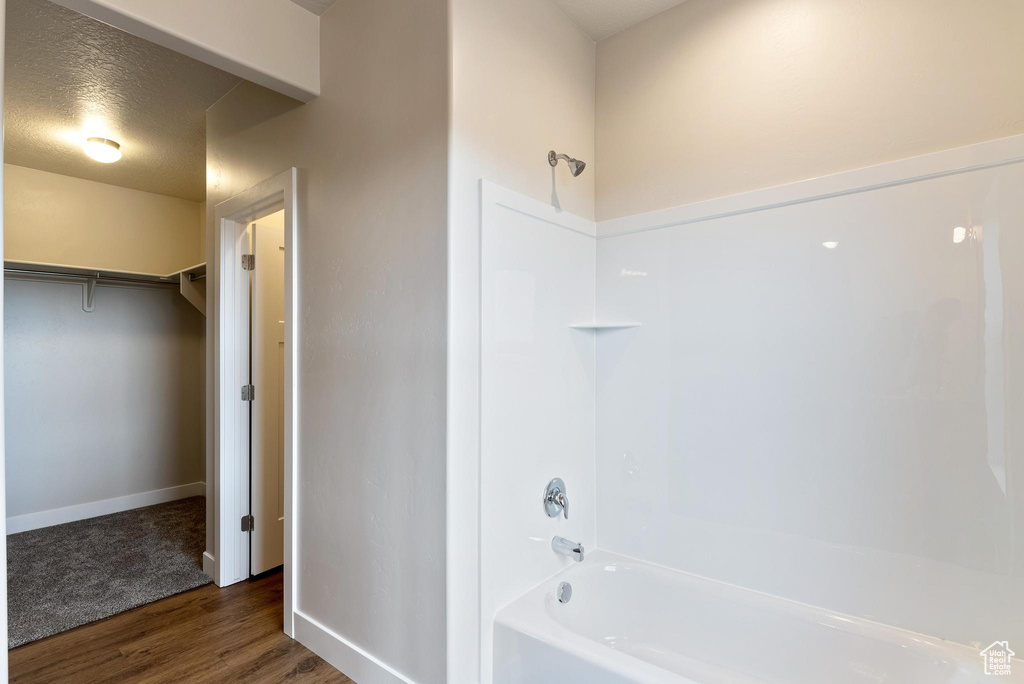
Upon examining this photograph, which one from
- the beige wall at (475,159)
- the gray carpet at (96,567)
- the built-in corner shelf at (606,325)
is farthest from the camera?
the gray carpet at (96,567)

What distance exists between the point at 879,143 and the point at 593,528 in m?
1.80

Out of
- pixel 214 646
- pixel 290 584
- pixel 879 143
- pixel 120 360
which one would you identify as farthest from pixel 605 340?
pixel 120 360

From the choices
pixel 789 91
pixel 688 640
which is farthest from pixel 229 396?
pixel 789 91

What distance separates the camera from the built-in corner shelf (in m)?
2.24

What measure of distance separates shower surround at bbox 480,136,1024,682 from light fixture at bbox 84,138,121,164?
2.92m

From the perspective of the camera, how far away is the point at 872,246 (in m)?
1.71

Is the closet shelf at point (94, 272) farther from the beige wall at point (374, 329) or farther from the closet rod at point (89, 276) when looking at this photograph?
the beige wall at point (374, 329)

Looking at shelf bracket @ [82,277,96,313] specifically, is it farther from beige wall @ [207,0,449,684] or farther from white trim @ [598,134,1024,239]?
white trim @ [598,134,1024,239]

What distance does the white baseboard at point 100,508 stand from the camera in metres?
3.78

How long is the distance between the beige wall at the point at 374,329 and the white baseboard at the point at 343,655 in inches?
1.1

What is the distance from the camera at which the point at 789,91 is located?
1884 mm

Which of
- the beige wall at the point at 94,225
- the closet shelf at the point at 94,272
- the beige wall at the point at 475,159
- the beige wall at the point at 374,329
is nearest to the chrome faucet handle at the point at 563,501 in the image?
the beige wall at the point at 475,159

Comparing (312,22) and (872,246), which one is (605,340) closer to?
(872,246)

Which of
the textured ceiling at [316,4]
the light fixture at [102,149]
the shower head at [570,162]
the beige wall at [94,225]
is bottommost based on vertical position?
the shower head at [570,162]
